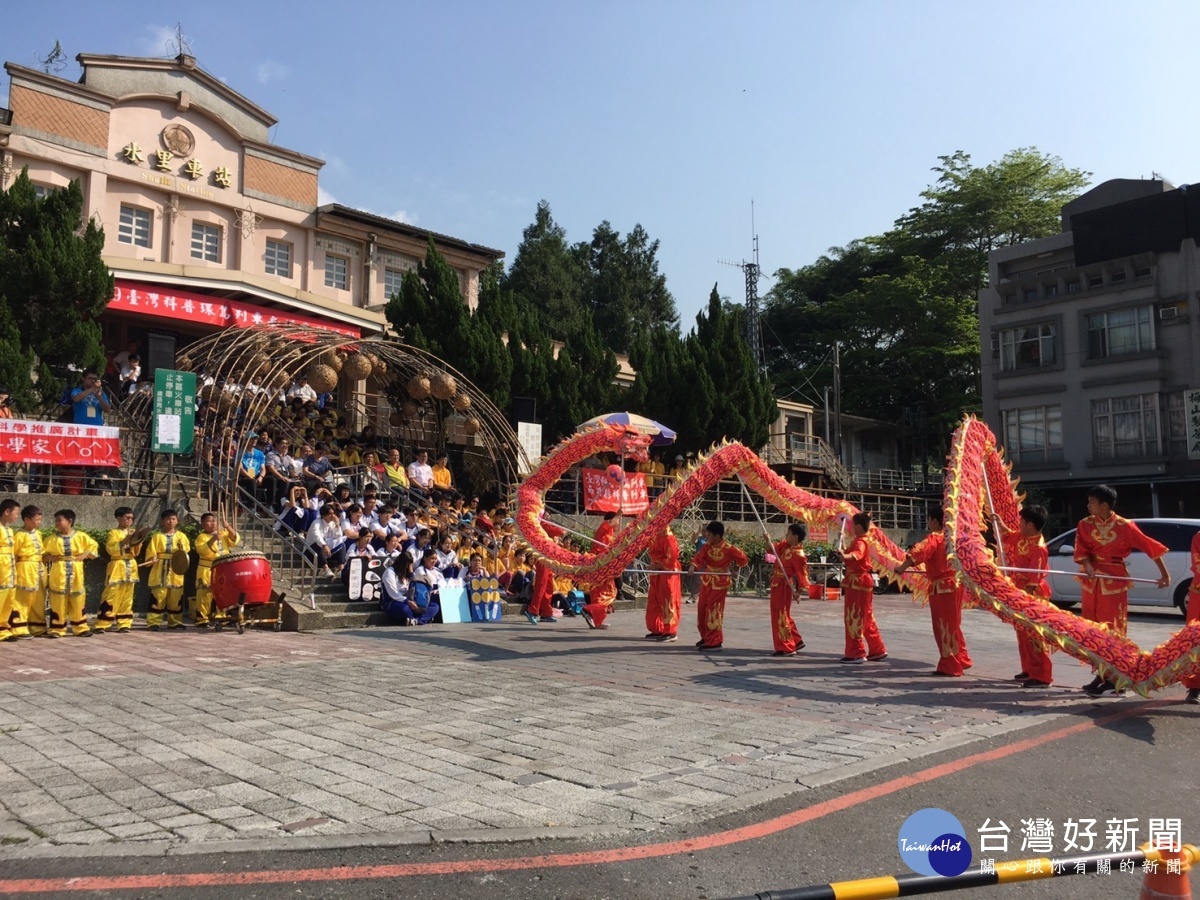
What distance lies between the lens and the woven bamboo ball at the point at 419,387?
1967 centimetres

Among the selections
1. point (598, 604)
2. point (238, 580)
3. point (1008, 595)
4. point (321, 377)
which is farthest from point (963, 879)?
point (321, 377)

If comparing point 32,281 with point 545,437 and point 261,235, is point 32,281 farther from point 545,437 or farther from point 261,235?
point 545,437

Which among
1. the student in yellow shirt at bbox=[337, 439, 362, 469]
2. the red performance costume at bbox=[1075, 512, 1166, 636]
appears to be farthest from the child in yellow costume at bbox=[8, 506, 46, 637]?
the red performance costume at bbox=[1075, 512, 1166, 636]

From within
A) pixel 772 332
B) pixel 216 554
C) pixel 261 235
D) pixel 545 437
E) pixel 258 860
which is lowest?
pixel 258 860

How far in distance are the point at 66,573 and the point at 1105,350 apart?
3205cm

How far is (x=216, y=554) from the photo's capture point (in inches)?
514

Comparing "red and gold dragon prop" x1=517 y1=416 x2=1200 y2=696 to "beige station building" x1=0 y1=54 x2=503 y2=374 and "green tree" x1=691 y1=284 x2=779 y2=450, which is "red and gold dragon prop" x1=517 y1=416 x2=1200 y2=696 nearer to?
"beige station building" x1=0 y1=54 x2=503 y2=374

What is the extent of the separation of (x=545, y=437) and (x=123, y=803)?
1979cm

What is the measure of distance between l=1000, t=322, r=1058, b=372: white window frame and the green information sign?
2932cm

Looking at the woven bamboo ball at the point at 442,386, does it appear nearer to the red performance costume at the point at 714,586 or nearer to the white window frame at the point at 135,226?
the white window frame at the point at 135,226

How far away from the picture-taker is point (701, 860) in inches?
163

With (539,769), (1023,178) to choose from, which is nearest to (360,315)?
(539,769)

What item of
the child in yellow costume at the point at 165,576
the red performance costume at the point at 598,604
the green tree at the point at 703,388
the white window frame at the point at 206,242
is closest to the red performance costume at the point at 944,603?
the red performance costume at the point at 598,604

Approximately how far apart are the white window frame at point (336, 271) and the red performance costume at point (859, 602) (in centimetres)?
1793
